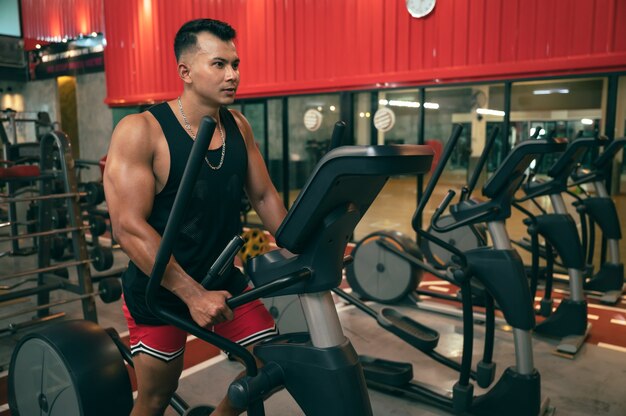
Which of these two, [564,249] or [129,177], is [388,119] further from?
[129,177]

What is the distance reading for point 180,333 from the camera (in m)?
1.60

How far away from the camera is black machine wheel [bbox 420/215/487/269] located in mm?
4562

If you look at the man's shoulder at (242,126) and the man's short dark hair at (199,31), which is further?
the man's shoulder at (242,126)

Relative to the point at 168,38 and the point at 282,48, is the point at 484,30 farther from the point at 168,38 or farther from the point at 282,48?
the point at 168,38

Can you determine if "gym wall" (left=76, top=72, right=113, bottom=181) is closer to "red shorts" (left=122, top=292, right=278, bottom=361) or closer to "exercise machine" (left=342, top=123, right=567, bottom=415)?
"exercise machine" (left=342, top=123, right=567, bottom=415)

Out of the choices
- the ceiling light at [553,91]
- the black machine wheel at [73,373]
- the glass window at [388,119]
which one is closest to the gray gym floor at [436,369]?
the black machine wheel at [73,373]

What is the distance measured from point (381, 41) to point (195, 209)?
15.8ft

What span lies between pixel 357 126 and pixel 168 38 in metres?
3.66

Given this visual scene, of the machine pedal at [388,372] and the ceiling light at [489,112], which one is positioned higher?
the ceiling light at [489,112]

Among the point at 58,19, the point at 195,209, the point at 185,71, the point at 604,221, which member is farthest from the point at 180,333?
the point at 58,19

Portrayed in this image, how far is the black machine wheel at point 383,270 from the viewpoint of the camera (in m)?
4.04

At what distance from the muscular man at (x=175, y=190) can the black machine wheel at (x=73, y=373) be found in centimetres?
33

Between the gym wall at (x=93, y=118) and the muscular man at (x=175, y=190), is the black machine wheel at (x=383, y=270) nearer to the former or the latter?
the muscular man at (x=175, y=190)

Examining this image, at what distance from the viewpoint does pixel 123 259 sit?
610cm
